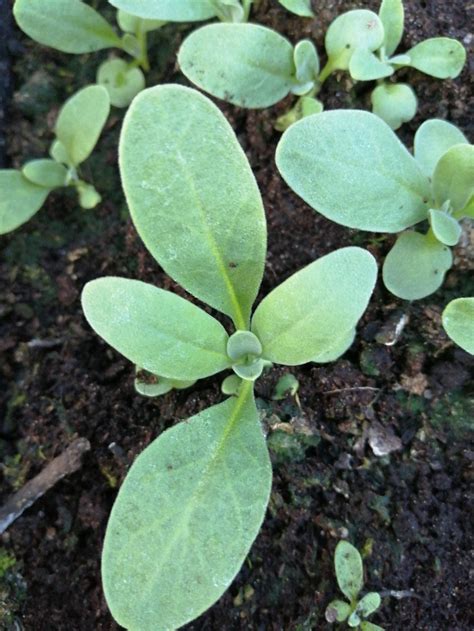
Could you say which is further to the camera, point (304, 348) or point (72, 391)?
point (72, 391)

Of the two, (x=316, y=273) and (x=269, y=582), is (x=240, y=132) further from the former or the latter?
(x=269, y=582)

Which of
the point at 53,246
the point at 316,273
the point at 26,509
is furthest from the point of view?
the point at 53,246

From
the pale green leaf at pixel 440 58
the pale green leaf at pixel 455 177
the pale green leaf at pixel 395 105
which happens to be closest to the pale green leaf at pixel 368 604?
the pale green leaf at pixel 455 177

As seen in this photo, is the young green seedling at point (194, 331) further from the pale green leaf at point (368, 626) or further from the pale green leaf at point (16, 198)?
the pale green leaf at point (16, 198)

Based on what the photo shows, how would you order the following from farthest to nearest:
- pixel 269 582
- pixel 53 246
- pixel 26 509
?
pixel 53 246
pixel 26 509
pixel 269 582

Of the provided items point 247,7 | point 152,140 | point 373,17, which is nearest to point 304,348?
point 152,140
